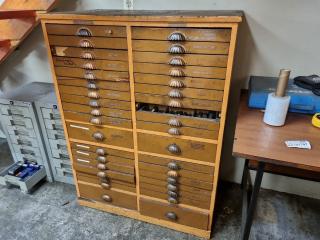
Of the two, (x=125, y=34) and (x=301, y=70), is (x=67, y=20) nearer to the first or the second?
(x=125, y=34)

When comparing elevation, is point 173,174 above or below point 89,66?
below

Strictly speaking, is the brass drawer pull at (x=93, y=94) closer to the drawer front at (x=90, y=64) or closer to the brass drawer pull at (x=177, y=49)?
the drawer front at (x=90, y=64)

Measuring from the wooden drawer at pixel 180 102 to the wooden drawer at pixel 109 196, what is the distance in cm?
73

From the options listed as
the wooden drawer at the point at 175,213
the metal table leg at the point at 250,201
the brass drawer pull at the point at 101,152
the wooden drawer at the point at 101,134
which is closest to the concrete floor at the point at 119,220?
the wooden drawer at the point at 175,213

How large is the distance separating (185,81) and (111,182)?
0.91m

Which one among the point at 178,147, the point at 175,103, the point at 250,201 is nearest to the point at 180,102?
the point at 175,103

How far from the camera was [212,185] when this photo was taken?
143 cm

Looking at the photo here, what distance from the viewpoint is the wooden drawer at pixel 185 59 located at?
44.6 inches

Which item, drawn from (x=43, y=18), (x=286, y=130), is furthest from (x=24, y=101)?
(x=286, y=130)

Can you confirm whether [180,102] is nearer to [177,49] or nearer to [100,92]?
[177,49]

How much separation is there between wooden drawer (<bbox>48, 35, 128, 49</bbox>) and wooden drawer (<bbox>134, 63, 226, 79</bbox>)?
0.43 ft

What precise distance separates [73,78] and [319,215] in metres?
1.91

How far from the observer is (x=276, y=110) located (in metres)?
1.13

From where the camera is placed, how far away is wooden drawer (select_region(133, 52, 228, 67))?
1132 millimetres
